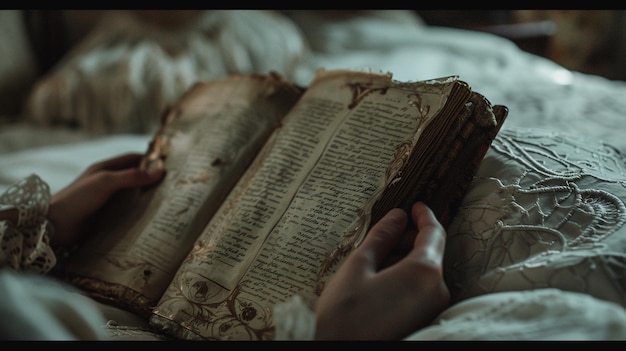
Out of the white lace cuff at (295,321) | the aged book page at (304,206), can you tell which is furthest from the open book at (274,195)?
the white lace cuff at (295,321)

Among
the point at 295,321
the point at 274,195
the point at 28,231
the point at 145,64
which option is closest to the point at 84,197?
the point at 28,231

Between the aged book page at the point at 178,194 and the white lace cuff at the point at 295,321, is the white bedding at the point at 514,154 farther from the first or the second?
the aged book page at the point at 178,194

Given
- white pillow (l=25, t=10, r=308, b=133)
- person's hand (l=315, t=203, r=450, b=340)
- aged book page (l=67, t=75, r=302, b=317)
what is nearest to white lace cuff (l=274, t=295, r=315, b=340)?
person's hand (l=315, t=203, r=450, b=340)

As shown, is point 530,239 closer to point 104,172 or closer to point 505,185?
point 505,185

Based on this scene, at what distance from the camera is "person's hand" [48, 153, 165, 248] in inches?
33.0

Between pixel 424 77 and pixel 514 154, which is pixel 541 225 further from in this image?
pixel 424 77

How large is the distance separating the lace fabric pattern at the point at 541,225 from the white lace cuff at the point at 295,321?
0.16 m

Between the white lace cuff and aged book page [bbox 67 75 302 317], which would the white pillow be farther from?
the white lace cuff

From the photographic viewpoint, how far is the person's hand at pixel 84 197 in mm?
837

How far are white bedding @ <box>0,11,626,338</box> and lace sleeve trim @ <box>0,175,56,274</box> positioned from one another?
0.67 feet

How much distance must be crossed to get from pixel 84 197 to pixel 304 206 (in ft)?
1.16

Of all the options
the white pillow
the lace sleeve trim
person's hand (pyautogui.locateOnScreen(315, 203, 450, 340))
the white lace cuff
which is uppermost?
the white pillow

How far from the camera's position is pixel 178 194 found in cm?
80

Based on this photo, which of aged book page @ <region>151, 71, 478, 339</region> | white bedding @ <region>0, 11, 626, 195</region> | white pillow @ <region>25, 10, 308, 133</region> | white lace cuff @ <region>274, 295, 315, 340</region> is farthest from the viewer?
white pillow @ <region>25, 10, 308, 133</region>
